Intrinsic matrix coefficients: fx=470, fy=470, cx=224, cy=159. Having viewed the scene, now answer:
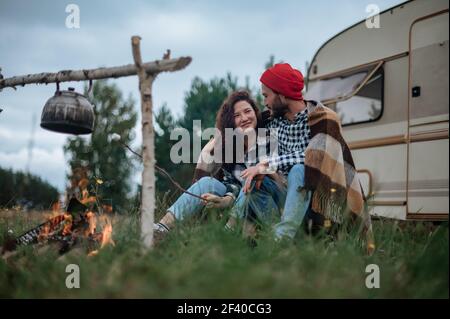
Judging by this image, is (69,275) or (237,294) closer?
(237,294)

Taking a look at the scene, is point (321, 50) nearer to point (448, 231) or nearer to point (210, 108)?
point (448, 231)

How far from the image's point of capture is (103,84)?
17.5m

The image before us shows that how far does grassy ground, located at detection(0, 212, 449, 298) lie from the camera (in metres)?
1.79

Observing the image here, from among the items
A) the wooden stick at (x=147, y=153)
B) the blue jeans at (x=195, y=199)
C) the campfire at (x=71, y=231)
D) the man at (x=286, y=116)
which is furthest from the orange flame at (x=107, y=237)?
the man at (x=286, y=116)

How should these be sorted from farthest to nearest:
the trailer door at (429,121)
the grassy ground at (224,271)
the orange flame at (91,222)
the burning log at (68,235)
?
the trailer door at (429,121) < the orange flame at (91,222) < the burning log at (68,235) < the grassy ground at (224,271)

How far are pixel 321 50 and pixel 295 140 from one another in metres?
2.66

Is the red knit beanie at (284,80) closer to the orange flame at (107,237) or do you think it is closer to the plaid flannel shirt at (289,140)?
the plaid flannel shirt at (289,140)

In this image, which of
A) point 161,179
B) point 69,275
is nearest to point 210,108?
point 161,179

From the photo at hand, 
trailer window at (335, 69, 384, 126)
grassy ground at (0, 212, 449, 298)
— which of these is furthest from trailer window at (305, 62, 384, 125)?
grassy ground at (0, 212, 449, 298)

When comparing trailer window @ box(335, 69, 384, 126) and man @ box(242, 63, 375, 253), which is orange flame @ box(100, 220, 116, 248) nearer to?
man @ box(242, 63, 375, 253)

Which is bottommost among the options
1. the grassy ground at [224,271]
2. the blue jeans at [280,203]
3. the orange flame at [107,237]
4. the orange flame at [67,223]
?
the grassy ground at [224,271]

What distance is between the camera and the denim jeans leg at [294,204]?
2.84 m

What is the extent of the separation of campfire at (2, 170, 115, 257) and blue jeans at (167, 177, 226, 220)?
20.4 inches
